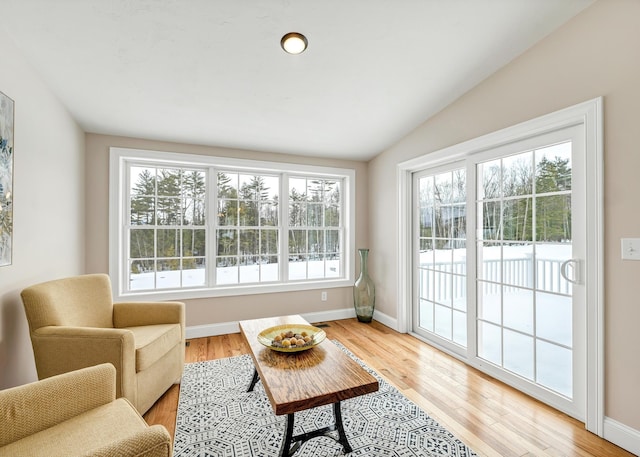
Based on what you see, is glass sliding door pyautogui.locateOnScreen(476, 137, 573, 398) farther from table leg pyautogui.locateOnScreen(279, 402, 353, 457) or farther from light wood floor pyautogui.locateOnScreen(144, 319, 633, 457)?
table leg pyautogui.locateOnScreen(279, 402, 353, 457)

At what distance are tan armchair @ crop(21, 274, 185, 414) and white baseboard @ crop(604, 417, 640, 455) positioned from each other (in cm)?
288

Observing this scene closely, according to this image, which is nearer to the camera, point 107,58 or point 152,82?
point 107,58

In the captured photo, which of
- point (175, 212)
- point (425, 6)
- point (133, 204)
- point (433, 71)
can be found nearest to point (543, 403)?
point (433, 71)

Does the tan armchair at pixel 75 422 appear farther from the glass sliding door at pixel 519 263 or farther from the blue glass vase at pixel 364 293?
the blue glass vase at pixel 364 293

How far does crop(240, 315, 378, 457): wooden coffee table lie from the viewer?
4.71 ft

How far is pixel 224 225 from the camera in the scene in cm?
371

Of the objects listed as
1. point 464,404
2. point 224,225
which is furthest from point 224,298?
point 464,404

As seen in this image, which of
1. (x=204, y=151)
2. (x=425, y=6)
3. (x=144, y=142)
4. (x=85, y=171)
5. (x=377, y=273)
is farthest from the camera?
(x=377, y=273)

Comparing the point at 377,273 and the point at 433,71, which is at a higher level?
the point at 433,71

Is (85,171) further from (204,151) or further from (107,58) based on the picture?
(107,58)

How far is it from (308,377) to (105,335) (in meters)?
1.25

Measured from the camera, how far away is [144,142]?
131 inches

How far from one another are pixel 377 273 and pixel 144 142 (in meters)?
3.22

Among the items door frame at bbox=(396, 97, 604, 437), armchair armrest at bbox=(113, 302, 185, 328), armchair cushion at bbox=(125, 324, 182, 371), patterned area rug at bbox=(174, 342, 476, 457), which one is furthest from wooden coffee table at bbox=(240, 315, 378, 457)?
door frame at bbox=(396, 97, 604, 437)
